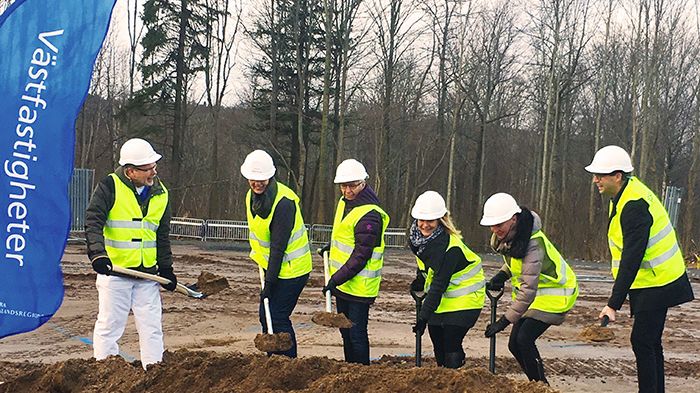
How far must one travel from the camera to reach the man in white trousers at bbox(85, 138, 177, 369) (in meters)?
5.11

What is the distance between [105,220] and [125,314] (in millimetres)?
747

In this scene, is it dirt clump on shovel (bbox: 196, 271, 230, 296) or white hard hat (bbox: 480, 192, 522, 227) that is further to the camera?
dirt clump on shovel (bbox: 196, 271, 230, 296)

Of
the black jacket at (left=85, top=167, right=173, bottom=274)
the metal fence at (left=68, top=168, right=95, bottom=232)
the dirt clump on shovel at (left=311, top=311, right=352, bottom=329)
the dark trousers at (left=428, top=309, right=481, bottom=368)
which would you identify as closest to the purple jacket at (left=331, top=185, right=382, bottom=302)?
the dirt clump on shovel at (left=311, top=311, right=352, bottom=329)

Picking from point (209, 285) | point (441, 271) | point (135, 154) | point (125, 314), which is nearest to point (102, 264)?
point (125, 314)

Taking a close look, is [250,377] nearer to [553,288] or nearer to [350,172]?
[350,172]

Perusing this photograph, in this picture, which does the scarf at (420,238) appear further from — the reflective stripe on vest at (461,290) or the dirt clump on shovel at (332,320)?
the dirt clump on shovel at (332,320)

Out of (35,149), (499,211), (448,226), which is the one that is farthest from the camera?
(448,226)

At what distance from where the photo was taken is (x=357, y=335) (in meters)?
5.83

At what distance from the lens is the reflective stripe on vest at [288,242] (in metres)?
5.77

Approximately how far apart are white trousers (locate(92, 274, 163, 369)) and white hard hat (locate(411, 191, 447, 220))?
2.21 metres

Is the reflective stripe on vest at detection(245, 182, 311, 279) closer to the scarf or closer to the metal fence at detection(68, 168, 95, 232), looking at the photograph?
the scarf

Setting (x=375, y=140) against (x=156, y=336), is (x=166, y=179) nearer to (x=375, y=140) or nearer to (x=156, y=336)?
(x=375, y=140)

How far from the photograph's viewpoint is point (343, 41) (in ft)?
97.1

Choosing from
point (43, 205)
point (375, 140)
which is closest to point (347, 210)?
point (43, 205)
